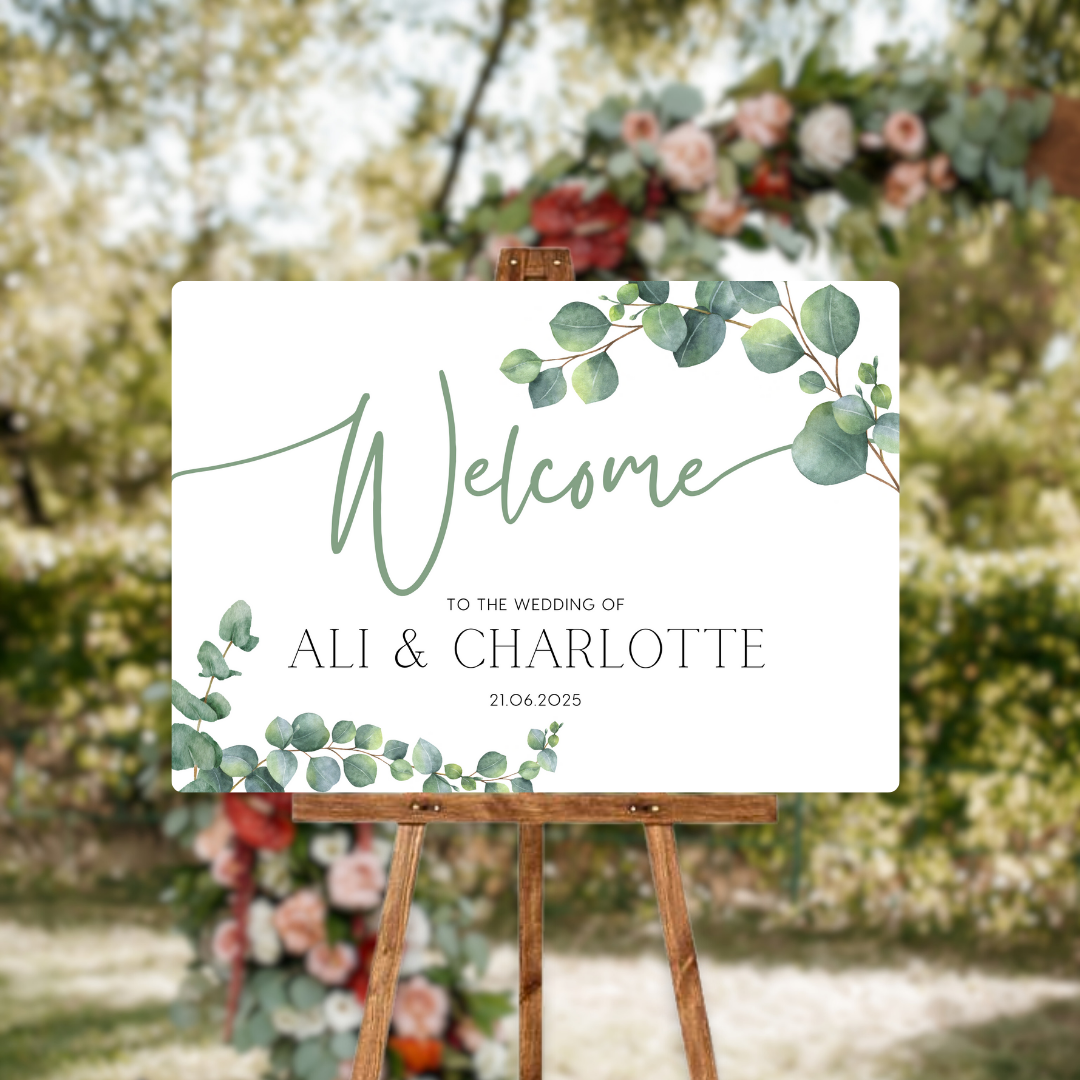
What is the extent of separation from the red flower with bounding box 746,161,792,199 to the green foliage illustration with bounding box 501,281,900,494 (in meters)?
0.89

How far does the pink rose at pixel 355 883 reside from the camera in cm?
198

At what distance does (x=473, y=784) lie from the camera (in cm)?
128

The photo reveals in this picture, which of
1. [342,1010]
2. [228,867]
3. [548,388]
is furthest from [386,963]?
[228,867]

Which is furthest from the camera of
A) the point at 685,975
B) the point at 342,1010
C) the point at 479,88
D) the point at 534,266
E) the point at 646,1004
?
the point at 479,88

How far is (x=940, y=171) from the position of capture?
6.96 feet

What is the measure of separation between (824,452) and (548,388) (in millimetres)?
311

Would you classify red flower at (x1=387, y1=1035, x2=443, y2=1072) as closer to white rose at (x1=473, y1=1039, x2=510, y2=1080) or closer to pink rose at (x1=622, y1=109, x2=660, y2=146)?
white rose at (x1=473, y1=1039, x2=510, y2=1080)

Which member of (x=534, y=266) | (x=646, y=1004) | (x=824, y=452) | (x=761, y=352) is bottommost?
(x=646, y=1004)

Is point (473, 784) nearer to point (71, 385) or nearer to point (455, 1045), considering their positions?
point (455, 1045)

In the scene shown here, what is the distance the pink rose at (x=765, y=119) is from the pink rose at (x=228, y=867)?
1.57 meters

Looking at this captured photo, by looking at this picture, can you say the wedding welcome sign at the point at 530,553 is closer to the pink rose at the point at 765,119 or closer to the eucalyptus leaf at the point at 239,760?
the eucalyptus leaf at the point at 239,760

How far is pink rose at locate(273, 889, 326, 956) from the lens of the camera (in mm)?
1985

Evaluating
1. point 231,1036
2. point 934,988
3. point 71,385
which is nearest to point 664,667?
point 231,1036

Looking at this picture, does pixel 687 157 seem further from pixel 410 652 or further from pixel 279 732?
pixel 279 732
